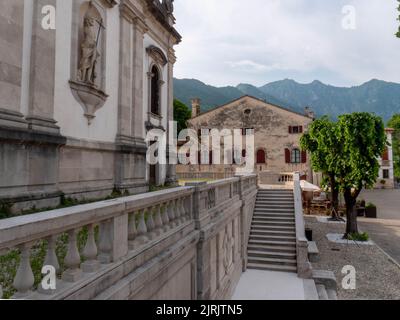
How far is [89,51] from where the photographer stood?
8.83 meters

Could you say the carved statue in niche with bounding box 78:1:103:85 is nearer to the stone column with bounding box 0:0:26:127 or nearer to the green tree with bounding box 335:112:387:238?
the stone column with bounding box 0:0:26:127

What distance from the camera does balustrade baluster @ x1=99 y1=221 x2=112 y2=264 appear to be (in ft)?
9.06

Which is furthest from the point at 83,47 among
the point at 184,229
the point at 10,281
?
the point at 10,281

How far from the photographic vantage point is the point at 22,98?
6773 mm

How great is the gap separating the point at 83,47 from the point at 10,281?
7.86 meters

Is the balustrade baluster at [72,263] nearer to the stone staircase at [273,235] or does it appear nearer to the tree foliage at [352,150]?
the stone staircase at [273,235]

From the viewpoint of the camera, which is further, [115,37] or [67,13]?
[115,37]

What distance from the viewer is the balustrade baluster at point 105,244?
276 centimetres

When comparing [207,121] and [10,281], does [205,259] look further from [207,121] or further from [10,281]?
[207,121]

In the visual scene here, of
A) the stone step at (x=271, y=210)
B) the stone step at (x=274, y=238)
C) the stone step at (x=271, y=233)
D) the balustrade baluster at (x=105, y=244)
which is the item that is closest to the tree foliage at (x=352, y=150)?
the stone step at (x=271, y=210)

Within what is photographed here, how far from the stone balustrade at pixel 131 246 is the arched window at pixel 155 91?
9.28 meters

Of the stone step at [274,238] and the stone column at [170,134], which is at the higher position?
the stone column at [170,134]

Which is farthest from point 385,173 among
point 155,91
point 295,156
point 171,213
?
point 171,213

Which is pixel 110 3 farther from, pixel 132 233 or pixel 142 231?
pixel 132 233
